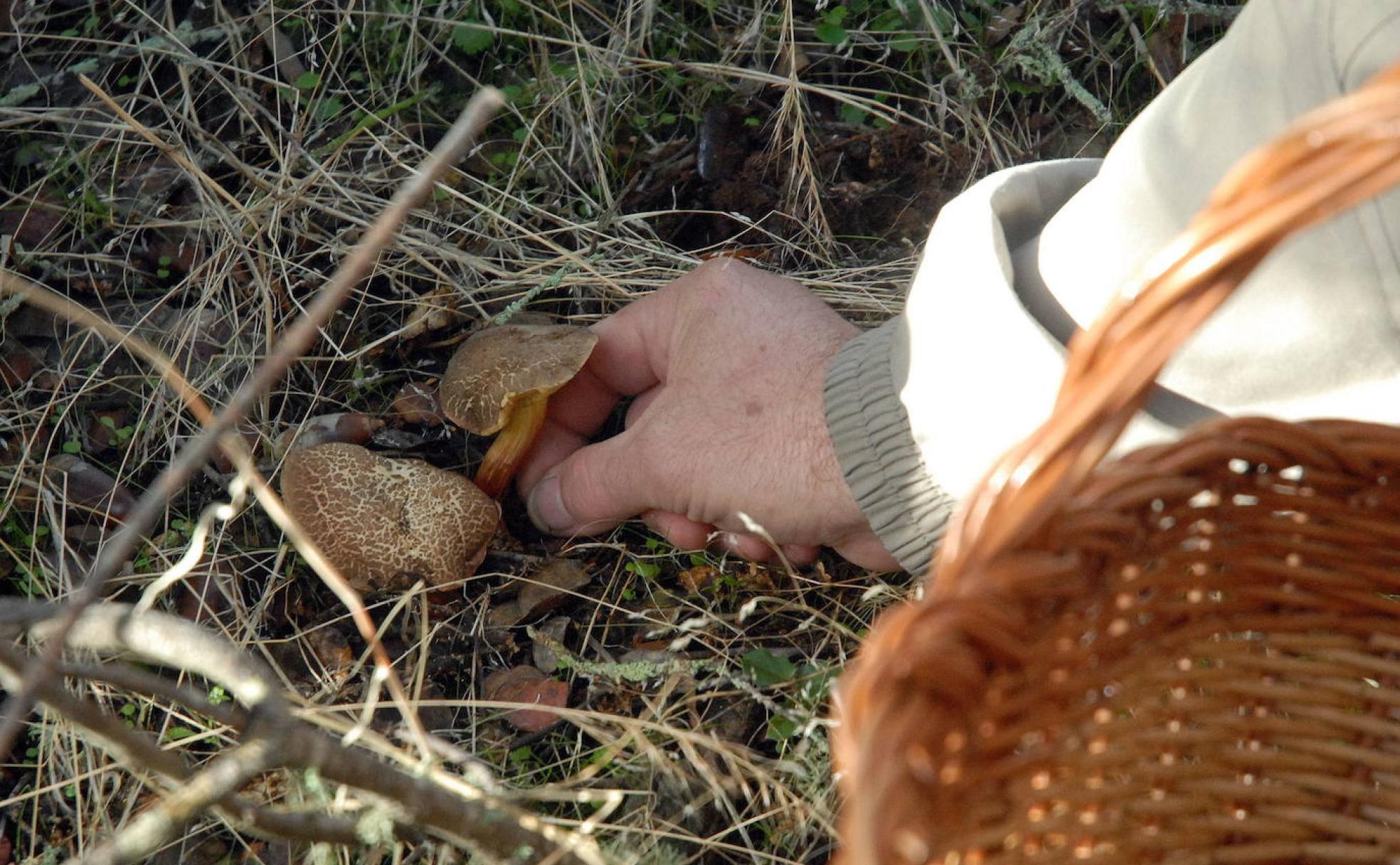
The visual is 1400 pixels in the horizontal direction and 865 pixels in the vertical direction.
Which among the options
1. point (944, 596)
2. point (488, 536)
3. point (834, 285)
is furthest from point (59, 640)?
point (834, 285)

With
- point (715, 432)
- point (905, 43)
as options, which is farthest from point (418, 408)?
point (905, 43)

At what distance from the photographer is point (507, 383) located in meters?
2.12

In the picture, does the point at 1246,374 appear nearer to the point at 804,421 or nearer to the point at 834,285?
the point at 804,421

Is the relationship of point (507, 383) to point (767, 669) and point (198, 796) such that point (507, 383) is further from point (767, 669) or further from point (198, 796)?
point (198, 796)

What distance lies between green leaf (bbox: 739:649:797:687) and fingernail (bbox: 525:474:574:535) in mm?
523

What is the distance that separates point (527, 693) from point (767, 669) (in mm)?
450

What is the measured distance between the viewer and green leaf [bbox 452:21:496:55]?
106 inches

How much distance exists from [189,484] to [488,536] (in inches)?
25.3

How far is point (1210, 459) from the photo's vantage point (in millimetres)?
1178

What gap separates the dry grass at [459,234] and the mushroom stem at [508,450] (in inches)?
5.0

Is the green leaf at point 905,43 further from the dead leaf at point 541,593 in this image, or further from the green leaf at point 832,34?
the dead leaf at point 541,593

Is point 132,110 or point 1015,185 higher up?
point 1015,185

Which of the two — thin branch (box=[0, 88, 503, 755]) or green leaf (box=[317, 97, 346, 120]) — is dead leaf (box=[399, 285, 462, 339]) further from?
thin branch (box=[0, 88, 503, 755])

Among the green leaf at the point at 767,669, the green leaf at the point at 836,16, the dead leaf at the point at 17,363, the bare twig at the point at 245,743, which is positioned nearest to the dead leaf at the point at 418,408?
Answer: the dead leaf at the point at 17,363
